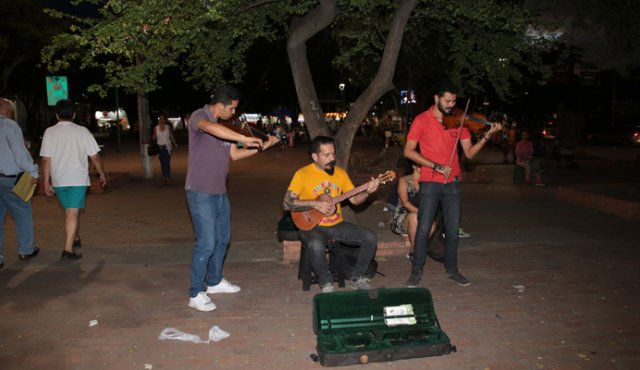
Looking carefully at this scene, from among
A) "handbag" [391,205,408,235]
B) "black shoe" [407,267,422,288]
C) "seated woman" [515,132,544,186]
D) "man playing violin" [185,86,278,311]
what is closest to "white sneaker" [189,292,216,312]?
"man playing violin" [185,86,278,311]

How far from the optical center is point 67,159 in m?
6.39

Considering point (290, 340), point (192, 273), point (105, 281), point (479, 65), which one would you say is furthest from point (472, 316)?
point (479, 65)

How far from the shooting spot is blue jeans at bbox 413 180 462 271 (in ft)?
18.5

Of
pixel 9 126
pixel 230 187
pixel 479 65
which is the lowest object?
pixel 230 187

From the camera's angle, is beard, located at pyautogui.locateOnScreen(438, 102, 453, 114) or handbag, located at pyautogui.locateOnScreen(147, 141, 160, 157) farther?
handbag, located at pyautogui.locateOnScreen(147, 141, 160, 157)

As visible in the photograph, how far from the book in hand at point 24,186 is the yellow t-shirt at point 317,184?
336cm

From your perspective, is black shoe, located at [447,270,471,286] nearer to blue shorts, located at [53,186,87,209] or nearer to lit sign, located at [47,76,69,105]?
blue shorts, located at [53,186,87,209]

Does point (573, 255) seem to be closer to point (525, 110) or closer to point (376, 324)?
point (376, 324)

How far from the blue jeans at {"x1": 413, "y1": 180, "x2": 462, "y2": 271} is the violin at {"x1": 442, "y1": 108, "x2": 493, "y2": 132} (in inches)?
22.8

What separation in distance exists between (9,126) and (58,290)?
2.14 m

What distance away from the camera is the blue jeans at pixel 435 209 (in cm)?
563

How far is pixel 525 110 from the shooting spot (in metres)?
53.5

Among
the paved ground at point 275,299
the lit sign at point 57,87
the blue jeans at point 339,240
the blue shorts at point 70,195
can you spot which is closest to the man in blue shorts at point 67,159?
the blue shorts at point 70,195

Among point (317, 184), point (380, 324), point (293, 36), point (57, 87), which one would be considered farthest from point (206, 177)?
point (57, 87)
